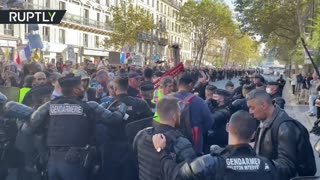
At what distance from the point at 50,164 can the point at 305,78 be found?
2014cm

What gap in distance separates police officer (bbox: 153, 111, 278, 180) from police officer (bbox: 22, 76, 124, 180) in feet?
5.42

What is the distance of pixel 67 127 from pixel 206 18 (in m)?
60.7

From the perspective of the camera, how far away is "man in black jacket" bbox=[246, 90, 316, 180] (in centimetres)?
364

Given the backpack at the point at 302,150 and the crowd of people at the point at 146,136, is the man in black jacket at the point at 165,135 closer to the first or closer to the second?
the crowd of people at the point at 146,136

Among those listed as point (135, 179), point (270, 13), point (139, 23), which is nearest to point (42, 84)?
point (135, 179)

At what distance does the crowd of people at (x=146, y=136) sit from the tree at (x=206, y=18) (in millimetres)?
57673

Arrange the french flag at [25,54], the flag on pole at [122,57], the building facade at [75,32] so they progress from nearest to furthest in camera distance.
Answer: the french flag at [25,54] < the flag on pole at [122,57] < the building facade at [75,32]

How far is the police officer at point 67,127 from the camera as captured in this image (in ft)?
15.1

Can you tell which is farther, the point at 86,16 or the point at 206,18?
the point at 206,18

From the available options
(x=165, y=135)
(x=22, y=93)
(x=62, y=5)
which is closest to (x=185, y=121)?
(x=165, y=135)

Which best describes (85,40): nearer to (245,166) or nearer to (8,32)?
(8,32)

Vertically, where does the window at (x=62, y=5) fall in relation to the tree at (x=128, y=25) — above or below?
above

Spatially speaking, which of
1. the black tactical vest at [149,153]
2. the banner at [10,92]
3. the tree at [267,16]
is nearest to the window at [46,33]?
the tree at [267,16]

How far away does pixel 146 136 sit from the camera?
3863mm
